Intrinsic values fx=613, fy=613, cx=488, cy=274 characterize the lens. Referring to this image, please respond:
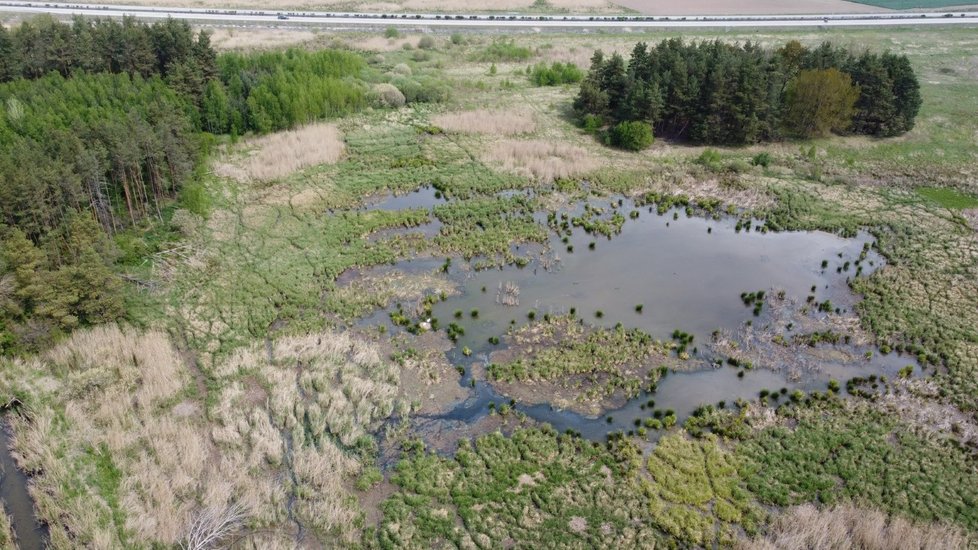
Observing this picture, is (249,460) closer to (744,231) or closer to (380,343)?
(380,343)

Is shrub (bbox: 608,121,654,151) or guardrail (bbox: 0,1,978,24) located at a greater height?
guardrail (bbox: 0,1,978,24)

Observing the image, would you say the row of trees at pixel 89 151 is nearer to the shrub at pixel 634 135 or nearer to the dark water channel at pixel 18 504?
the dark water channel at pixel 18 504

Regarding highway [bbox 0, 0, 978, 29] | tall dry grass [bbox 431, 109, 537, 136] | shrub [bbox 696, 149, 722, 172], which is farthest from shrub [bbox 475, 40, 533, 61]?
shrub [bbox 696, 149, 722, 172]

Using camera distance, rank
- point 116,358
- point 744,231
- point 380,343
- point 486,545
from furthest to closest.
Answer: point 744,231, point 380,343, point 116,358, point 486,545

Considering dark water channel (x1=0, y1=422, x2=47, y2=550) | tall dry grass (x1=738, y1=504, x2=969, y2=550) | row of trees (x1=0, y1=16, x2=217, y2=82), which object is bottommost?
tall dry grass (x1=738, y1=504, x2=969, y2=550)

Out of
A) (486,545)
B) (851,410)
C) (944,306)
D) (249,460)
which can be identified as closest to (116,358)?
(249,460)

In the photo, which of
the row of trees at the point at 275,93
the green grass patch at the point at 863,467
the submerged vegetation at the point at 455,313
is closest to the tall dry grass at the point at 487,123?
the submerged vegetation at the point at 455,313

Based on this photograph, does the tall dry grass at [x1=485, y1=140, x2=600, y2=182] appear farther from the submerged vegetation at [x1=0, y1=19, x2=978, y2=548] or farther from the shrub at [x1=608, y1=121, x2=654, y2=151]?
the shrub at [x1=608, y1=121, x2=654, y2=151]
